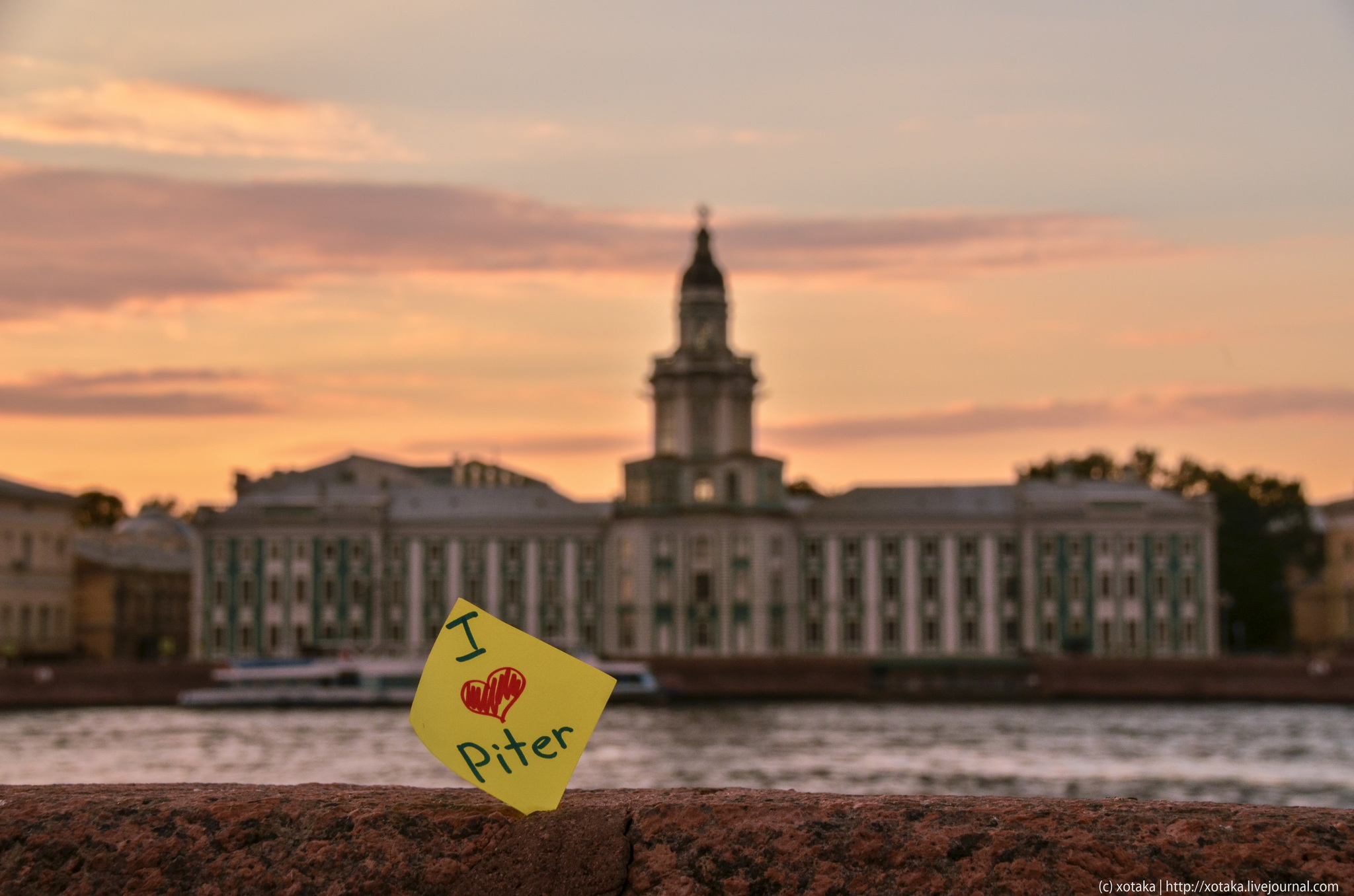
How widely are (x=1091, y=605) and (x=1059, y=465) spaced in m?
17.8

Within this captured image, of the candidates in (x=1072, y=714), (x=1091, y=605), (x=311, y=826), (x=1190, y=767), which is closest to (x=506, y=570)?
(x=1091, y=605)

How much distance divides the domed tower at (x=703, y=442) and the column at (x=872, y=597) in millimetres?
4725

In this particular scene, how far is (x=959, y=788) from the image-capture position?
1711 inches

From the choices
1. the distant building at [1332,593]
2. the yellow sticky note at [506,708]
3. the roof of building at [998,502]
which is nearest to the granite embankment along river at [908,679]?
the roof of building at [998,502]

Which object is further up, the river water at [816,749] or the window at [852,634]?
the window at [852,634]

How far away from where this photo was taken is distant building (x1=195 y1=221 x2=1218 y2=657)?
4107 inches

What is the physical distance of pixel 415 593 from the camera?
349 ft

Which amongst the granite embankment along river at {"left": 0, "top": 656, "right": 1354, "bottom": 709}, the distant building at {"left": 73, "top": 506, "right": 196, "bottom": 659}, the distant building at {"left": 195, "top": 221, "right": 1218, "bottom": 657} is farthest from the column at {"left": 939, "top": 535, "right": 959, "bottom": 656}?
the distant building at {"left": 73, "top": 506, "right": 196, "bottom": 659}

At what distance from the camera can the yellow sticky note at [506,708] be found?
575 cm

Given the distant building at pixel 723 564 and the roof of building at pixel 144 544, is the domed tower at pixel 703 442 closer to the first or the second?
the distant building at pixel 723 564

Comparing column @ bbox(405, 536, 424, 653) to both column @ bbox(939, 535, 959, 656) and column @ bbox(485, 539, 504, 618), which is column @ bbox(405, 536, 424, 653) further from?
column @ bbox(939, 535, 959, 656)

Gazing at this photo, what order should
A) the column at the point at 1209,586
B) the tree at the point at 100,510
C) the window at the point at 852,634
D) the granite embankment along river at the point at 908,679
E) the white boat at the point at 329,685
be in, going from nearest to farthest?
the granite embankment along river at the point at 908,679 → the white boat at the point at 329,685 → the column at the point at 1209,586 → the window at the point at 852,634 → the tree at the point at 100,510

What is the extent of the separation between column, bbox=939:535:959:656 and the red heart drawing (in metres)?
99.8

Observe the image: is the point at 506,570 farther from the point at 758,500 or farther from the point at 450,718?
the point at 450,718
